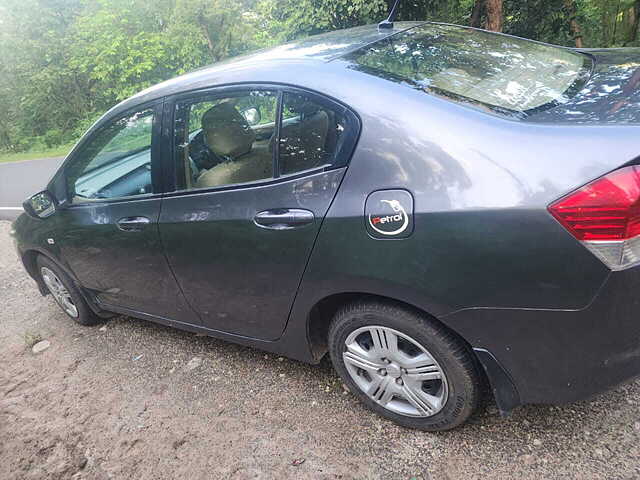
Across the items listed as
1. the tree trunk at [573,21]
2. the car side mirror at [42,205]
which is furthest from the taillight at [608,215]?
the tree trunk at [573,21]

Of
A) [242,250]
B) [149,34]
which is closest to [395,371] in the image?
[242,250]

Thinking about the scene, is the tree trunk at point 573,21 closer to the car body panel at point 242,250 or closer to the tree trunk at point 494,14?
the tree trunk at point 494,14

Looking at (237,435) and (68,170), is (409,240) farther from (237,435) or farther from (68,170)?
(68,170)

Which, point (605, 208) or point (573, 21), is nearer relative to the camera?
point (605, 208)

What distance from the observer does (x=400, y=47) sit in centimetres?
244

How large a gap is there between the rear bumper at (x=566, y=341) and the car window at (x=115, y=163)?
1941 mm

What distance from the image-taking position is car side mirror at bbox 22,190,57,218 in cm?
335

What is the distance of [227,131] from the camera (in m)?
2.66

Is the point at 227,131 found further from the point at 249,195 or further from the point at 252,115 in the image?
the point at 249,195

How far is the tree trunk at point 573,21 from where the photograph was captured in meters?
8.34

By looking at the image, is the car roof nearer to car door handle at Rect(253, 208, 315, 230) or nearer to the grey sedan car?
the grey sedan car

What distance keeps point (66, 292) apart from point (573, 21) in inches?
359

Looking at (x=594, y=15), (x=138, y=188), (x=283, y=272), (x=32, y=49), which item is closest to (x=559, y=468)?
(x=283, y=272)

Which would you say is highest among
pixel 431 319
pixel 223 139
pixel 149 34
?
pixel 149 34
